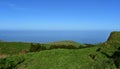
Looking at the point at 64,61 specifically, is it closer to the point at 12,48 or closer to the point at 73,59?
the point at 73,59


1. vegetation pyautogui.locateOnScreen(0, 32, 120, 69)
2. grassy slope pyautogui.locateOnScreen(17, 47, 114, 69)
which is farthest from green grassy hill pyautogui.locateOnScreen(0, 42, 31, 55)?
grassy slope pyautogui.locateOnScreen(17, 47, 114, 69)

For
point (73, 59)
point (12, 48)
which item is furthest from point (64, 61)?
point (12, 48)

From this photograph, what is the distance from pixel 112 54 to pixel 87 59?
1.51m

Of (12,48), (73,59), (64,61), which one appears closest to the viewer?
(64,61)

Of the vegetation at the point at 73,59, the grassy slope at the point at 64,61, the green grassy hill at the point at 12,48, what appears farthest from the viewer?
the green grassy hill at the point at 12,48

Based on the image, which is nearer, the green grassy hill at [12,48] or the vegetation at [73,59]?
the vegetation at [73,59]

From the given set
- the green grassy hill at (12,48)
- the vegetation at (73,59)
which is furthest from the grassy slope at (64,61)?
the green grassy hill at (12,48)

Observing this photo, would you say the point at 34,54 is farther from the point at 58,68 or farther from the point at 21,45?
the point at 21,45

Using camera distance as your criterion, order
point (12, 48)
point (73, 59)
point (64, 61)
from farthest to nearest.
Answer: point (12, 48) < point (73, 59) < point (64, 61)

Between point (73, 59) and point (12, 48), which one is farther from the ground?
point (73, 59)

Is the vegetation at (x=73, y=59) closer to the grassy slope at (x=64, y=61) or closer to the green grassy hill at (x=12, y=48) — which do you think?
the grassy slope at (x=64, y=61)

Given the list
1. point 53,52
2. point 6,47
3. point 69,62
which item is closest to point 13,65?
point 53,52

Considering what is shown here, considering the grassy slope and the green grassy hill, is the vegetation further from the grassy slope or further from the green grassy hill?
the green grassy hill

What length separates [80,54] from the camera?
54.7 feet
